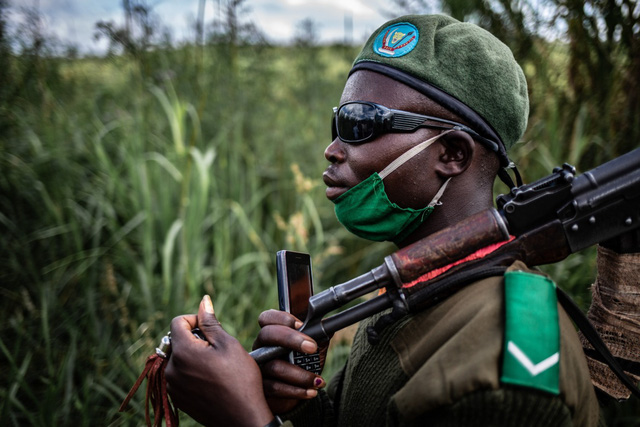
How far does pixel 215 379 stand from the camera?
1279mm

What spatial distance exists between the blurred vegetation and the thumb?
55.7 inches

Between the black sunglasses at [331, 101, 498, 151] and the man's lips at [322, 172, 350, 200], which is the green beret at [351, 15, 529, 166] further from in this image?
the man's lips at [322, 172, 350, 200]

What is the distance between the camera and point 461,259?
1245mm

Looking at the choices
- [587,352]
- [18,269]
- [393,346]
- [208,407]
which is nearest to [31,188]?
[18,269]

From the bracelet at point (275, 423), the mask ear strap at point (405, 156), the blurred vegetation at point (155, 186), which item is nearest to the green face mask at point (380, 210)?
the mask ear strap at point (405, 156)

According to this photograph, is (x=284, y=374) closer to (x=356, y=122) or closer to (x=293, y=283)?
(x=293, y=283)

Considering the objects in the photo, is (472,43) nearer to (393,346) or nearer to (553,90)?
(393,346)

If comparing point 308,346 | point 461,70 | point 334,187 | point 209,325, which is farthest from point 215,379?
point 461,70

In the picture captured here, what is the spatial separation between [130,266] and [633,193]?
9.81 feet

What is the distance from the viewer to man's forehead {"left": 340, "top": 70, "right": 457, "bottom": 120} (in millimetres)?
1468

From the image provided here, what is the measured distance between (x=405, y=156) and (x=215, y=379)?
2.86 ft

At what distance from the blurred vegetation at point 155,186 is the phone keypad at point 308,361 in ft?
4.93

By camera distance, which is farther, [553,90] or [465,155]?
[553,90]

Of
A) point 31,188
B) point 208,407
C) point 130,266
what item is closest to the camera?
point 208,407
